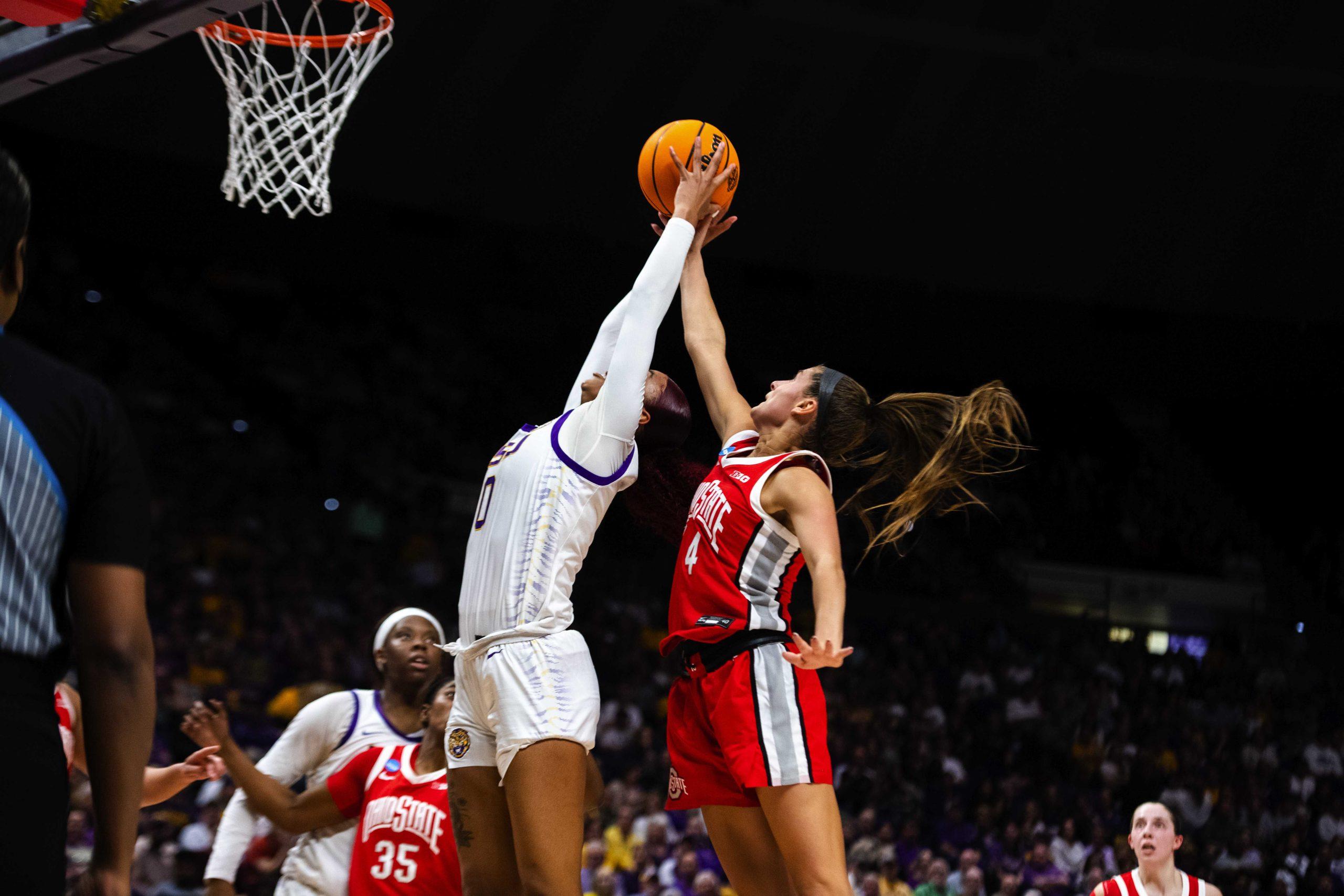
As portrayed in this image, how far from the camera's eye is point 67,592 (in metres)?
1.83

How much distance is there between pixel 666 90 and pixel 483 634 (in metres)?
10.5

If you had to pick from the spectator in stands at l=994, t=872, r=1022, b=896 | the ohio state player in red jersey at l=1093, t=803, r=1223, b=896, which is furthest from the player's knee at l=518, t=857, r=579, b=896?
the spectator in stands at l=994, t=872, r=1022, b=896

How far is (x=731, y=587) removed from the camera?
3.63m

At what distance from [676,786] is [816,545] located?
0.79 metres

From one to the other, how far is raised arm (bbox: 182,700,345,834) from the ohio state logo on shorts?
4.63 feet

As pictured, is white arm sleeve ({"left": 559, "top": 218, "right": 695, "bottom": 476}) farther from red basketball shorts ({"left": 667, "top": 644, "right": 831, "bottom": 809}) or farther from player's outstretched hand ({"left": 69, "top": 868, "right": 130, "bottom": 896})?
player's outstretched hand ({"left": 69, "top": 868, "right": 130, "bottom": 896})

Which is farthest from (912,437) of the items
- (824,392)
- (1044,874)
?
(1044,874)

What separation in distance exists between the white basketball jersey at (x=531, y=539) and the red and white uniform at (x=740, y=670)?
0.98 ft

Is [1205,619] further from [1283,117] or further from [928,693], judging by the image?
[1283,117]

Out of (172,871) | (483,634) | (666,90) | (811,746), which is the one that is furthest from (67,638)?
(666,90)

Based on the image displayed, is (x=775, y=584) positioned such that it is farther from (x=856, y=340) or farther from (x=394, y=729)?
(x=856, y=340)

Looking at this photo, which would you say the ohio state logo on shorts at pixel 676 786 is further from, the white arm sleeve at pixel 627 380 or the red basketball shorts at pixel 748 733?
the white arm sleeve at pixel 627 380

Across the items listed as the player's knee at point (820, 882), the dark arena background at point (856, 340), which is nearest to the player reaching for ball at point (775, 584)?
the player's knee at point (820, 882)

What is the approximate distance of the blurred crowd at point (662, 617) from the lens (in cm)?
1149
